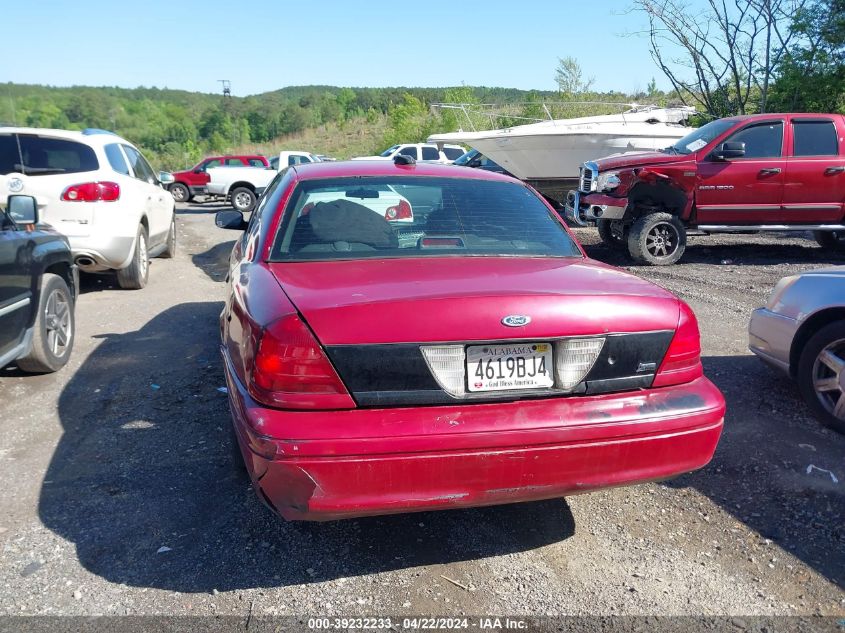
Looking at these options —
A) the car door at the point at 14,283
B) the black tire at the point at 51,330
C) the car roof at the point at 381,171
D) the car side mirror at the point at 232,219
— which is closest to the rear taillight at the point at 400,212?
the car roof at the point at 381,171

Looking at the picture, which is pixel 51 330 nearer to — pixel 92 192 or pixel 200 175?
pixel 92 192

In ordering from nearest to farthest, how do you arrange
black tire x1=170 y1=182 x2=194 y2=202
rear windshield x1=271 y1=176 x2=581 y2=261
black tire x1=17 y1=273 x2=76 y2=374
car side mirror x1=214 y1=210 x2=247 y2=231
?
rear windshield x1=271 y1=176 x2=581 y2=261 < black tire x1=17 y1=273 x2=76 y2=374 < car side mirror x1=214 y1=210 x2=247 y2=231 < black tire x1=170 y1=182 x2=194 y2=202

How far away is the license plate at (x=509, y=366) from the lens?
250 cm

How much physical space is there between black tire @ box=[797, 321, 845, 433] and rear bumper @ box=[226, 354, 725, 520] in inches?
79.4

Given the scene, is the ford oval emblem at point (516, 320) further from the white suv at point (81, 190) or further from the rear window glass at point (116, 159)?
the rear window glass at point (116, 159)

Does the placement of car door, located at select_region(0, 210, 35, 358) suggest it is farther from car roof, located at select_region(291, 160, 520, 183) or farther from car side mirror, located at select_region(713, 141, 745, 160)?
car side mirror, located at select_region(713, 141, 745, 160)

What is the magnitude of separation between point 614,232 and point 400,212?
727 centimetres

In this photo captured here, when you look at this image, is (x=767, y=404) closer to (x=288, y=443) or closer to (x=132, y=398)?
(x=288, y=443)

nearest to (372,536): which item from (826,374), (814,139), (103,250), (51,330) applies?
(826,374)

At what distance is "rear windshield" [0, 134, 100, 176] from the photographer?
7.05m

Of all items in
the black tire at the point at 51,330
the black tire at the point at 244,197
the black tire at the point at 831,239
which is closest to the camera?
the black tire at the point at 51,330

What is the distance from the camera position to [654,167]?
377 inches

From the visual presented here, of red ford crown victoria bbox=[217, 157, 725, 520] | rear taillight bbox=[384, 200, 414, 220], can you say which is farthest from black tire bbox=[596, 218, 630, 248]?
red ford crown victoria bbox=[217, 157, 725, 520]

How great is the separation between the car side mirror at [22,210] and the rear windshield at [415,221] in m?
2.26
